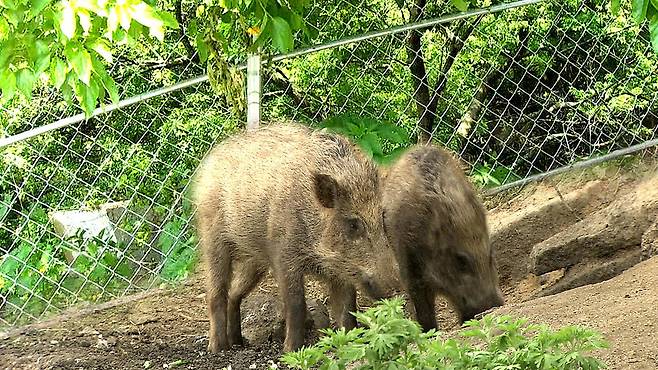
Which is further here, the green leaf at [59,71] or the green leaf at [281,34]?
the green leaf at [281,34]

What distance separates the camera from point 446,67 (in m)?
7.70

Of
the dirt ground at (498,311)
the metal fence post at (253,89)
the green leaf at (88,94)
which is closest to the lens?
the green leaf at (88,94)

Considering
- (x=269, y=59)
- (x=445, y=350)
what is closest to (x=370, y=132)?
(x=269, y=59)

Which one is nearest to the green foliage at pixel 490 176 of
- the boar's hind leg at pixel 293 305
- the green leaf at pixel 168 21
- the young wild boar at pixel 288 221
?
the young wild boar at pixel 288 221

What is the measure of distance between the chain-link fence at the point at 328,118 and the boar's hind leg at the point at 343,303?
3.89 ft

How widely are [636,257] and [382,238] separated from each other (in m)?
1.59

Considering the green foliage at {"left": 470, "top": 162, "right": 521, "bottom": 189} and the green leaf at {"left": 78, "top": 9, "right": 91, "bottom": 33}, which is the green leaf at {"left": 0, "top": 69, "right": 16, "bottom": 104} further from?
the green foliage at {"left": 470, "top": 162, "right": 521, "bottom": 189}

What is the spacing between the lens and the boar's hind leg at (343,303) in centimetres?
580

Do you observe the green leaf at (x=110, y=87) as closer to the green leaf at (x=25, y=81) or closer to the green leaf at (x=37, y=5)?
the green leaf at (x=25, y=81)

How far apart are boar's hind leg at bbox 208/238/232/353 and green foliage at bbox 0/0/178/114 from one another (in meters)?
2.07

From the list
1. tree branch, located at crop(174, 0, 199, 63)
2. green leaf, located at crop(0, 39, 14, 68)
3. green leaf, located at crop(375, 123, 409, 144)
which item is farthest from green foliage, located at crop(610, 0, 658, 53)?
tree branch, located at crop(174, 0, 199, 63)

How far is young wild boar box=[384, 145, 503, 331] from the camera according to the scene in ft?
19.4

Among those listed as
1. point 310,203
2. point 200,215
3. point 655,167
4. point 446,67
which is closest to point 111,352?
point 200,215

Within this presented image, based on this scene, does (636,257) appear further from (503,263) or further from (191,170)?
(191,170)
